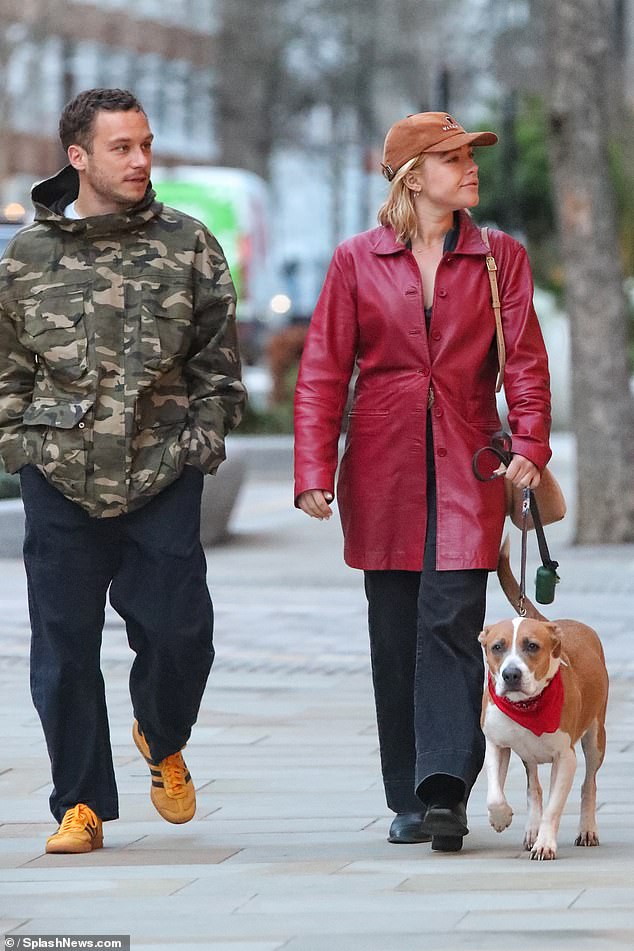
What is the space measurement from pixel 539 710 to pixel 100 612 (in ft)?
3.62

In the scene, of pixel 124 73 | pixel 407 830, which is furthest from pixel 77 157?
pixel 124 73

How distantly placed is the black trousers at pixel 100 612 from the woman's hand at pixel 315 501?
10.1 inches

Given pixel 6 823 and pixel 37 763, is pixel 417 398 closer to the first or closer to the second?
pixel 6 823

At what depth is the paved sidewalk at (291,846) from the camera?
4082 mm

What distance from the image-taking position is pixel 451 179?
516 cm

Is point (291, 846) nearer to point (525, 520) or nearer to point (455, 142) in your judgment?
point (525, 520)

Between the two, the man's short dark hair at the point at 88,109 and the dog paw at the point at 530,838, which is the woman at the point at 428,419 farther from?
the man's short dark hair at the point at 88,109

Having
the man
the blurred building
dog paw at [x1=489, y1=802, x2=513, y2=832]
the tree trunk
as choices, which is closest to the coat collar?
the man

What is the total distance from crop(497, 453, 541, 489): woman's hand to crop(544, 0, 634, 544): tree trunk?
26.0ft

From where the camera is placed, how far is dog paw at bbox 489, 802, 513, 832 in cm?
496

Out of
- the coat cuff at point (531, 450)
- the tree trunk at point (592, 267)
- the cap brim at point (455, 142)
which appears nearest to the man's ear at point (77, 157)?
the cap brim at point (455, 142)

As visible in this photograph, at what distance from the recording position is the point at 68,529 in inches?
198

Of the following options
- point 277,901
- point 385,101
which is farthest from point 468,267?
point 385,101

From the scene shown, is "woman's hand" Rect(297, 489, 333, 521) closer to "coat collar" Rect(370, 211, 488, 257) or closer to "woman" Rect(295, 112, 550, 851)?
"woman" Rect(295, 112, 550, 851)
